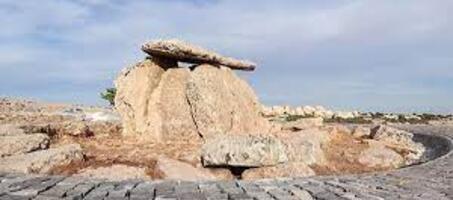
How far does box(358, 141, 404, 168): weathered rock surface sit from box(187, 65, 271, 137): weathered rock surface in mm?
3549

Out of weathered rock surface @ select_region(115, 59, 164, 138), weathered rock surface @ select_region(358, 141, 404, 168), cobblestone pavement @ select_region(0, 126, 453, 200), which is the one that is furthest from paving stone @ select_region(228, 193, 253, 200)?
weathered rock surface @ select_region(115, 59, 164, 138)

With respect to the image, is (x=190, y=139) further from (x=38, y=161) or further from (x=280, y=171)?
(x=38, y=161)

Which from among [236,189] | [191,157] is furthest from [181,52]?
[236,189]

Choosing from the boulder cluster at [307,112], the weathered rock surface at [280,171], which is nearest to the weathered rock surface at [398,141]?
the weathered rock surface at [280,171]

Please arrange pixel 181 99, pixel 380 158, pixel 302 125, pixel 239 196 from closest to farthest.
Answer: pixel 239 196 → pixel 380 158 → pixel 181 99 → pixel 302 125

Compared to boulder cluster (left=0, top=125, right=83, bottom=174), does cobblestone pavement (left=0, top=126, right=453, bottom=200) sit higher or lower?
lower

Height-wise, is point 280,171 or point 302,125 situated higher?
point 302,125

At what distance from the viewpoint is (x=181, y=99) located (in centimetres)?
2006

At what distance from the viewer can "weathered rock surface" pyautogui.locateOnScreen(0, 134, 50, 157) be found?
14.8 meters

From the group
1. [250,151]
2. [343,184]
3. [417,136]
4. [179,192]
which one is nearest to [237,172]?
[250,151]

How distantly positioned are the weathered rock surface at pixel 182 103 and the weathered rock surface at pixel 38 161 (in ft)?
16.7

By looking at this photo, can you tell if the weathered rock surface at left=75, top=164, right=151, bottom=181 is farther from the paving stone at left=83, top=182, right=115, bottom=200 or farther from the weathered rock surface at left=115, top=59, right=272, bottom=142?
the weathered rock surface at left=115, top=59, right=272, bottom=142

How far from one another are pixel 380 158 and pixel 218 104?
4716mm

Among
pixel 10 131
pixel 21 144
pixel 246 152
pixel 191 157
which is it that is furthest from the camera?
pixel 10 131
